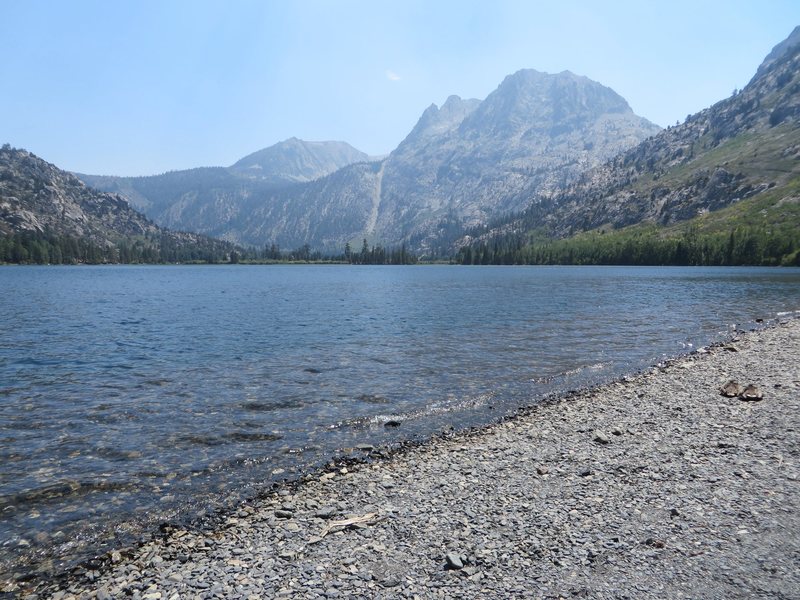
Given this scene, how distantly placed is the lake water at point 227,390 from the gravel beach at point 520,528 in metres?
2.67

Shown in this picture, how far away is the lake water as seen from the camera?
51.9 feet

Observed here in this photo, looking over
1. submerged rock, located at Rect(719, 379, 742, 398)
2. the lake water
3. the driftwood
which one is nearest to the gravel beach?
the driftwood

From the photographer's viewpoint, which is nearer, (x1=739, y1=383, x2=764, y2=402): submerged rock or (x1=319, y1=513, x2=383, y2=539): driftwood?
(x1=319, y1=513, x2=383, y2=539): driftwood

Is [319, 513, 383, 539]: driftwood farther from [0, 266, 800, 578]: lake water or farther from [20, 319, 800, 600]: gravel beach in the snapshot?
[0, 266, 800, 578]: lake water

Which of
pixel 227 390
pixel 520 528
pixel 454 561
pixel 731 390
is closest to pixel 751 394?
pixel 731 390

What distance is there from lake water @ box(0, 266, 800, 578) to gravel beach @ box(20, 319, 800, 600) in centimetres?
267

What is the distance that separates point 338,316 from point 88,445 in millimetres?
49205

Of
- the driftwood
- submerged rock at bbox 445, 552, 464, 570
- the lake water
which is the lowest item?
the lake water

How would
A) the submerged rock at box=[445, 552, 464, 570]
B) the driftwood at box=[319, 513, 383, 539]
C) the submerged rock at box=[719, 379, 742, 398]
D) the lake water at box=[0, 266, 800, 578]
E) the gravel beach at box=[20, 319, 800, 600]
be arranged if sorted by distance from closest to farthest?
the gravel beach at box=[20, 319, 800, 600] → the submerged rock at box=[445, 552, 464, 570] → the driftwood at box=[319, 513, 383, 539] → the lake water at box=[0, 266, 800, 578] → the submerged rock at box=[719, 379, 742, 398]

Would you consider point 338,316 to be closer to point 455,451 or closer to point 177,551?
point 455,451

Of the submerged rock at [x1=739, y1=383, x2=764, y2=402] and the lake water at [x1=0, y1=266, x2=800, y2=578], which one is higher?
the submerged rock at [x1=739, y1=383, x2=764, y2=402]

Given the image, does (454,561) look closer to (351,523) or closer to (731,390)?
(351,523)

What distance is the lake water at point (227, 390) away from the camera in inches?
623

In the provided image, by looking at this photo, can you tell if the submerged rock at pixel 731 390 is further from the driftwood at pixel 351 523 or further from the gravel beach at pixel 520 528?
the driftwood at pixel 351 523
